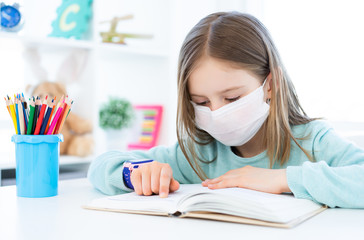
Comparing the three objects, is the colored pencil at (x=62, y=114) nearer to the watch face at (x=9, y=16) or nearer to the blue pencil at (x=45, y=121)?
the blue pencil at (x=45, y=121)

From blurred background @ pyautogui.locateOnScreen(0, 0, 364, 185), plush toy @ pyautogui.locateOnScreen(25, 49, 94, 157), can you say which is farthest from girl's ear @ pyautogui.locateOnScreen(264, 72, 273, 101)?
plush toy @ pyautogui.locateOnScreen(25, 49, 94, 157)

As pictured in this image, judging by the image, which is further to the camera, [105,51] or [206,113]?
[105,51]

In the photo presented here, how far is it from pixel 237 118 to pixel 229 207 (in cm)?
35

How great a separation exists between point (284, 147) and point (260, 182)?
0.88 feet

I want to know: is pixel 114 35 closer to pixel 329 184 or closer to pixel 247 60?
pixel 247 60

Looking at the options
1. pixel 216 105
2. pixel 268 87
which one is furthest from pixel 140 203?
pixel 268 87

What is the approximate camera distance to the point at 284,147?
3.26 feet

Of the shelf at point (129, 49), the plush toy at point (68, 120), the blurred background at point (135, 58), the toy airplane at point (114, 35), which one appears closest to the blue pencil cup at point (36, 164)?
the blurred background at point (135, 58)

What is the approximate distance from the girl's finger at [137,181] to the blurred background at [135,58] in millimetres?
940

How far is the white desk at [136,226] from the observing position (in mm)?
534

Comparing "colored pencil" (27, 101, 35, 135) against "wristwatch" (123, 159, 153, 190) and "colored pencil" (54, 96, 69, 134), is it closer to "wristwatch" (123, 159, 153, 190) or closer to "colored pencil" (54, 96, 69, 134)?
"colored pencil" (54, 96, 69, 134)

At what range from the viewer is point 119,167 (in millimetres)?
896

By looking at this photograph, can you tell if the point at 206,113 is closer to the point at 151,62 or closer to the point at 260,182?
the point at 260,182

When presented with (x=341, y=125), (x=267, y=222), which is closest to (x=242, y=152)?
(x=267, y=222)
